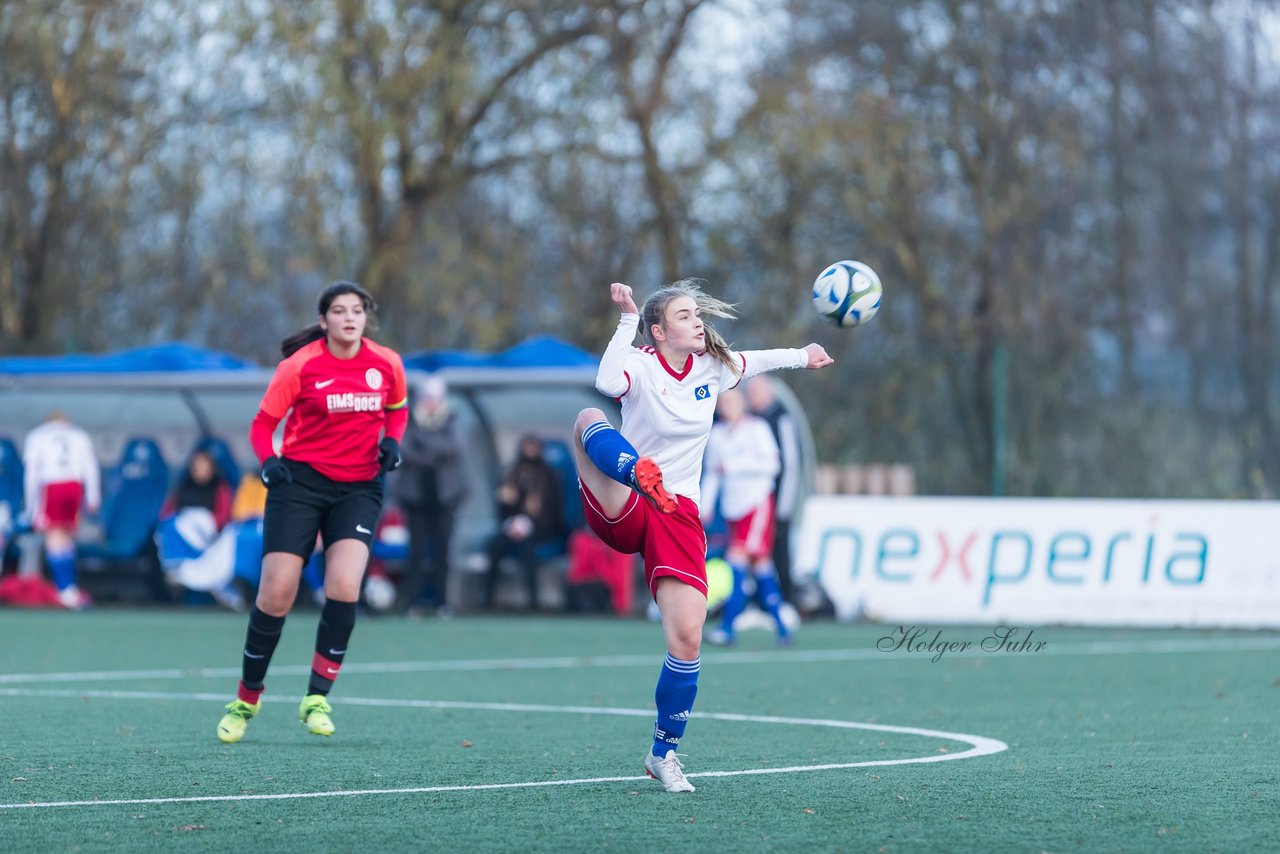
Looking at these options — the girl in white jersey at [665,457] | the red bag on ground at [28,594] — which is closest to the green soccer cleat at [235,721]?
the girl in white jersey at [665,457]

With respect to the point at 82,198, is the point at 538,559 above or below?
below

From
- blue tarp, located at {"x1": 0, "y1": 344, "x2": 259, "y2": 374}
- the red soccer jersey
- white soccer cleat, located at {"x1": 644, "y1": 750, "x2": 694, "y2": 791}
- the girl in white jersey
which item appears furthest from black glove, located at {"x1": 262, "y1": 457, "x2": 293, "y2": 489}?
blue tarp, located at {"x1": 0, "y1": 344, "x2": 259, "y2": 374}

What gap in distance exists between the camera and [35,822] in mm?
6094

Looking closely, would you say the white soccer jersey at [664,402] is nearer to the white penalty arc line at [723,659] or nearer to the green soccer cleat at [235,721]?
the green soccer cleat at [235,721]

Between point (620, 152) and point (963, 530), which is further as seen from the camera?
point (620, 152)

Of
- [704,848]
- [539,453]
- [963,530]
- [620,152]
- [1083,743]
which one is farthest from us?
[620,152]

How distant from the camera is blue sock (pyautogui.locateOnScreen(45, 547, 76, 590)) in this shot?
19.3m

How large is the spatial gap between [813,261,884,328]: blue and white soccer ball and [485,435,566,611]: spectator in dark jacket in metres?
10.9

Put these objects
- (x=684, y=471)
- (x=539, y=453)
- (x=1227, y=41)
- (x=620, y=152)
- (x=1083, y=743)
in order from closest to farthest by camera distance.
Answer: (x=684, y=471), (x=1083, y=743), (x=539, y=453), (x=1227, y=41), (x=620, y=152)

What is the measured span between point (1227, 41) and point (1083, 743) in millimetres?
15874

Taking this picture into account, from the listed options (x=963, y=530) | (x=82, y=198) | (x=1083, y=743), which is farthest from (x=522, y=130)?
(x=1083, y=743)

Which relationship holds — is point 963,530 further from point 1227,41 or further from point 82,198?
point 82,198

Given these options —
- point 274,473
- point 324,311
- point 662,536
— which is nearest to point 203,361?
point 324,311

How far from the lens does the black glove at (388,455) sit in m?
8.70
